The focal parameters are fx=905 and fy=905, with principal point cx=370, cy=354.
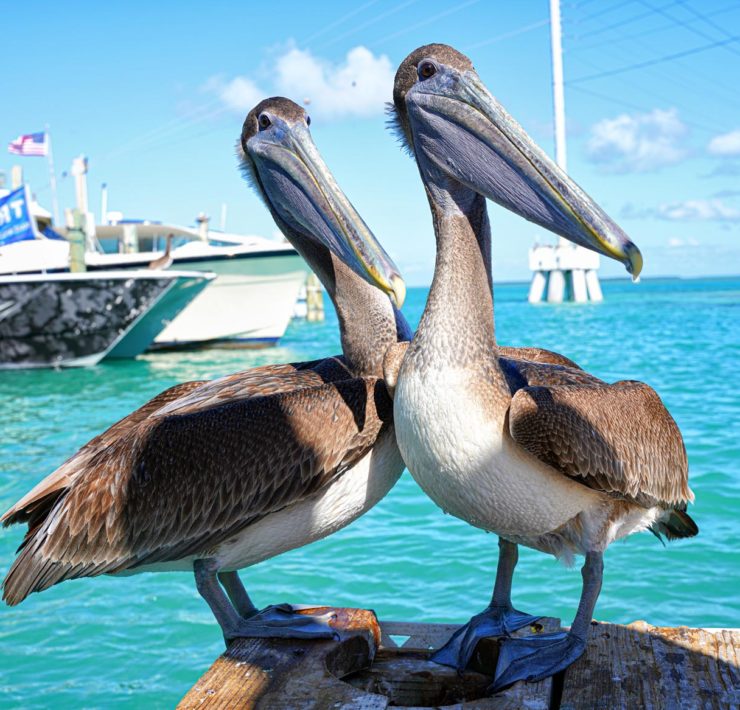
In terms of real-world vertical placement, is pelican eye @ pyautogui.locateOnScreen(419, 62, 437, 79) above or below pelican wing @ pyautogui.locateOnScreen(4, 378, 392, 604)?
above

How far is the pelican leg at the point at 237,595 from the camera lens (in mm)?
2844

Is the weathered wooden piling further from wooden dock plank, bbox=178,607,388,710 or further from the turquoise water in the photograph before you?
the turquoise water

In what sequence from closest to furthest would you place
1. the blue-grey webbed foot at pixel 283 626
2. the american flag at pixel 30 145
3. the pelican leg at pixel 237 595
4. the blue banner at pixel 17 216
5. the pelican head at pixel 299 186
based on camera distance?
the pelican head at pixel 299 186 < the blue-grey webbed foot at pixel 283 626 < the pelican leg at pixel 237 595 < the blue banner at pixel 17 216 < the american flag at pixel 30 145

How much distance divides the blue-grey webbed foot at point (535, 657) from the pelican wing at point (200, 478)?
658 millimetres

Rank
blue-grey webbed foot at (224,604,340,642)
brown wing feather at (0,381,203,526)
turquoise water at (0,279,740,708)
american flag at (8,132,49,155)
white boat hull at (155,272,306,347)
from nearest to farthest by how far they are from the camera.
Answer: blue-grey webbed foot at (224,604,340,642) < brown wing feather at (0,381,203,526) < turquoise water at (0,279,740,708) < white boat hull at (155,272,306,347) < american flag at (8,132,49,155)

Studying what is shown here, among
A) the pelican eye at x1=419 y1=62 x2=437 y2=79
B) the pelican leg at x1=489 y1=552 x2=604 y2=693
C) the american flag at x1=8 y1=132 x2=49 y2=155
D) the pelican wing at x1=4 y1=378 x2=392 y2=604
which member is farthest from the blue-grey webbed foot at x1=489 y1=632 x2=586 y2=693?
the american flag at x1=8 y1=132 x2=49 y2=155

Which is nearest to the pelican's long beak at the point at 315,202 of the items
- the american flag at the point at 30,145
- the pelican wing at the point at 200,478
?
the pelican wing at the point at 200,478

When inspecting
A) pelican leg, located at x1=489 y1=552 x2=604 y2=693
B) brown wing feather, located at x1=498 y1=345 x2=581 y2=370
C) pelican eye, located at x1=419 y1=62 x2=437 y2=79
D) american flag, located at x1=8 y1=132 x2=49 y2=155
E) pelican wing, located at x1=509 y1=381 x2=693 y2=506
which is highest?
american flag, located at x1=8 y1=132 x2=49 y2=155

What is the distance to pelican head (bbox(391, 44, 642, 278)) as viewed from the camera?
1.99 meters

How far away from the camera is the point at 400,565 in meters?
5.30

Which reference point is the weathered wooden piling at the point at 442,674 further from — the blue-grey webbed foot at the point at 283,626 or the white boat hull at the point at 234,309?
the white boat hull at the point at 234,309

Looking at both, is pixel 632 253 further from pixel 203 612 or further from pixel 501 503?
pixel 203 612

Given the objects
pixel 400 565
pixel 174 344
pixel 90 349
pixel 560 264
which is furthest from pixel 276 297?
pixel 560 264

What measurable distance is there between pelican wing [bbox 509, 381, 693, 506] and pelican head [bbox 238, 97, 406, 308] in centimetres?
45
